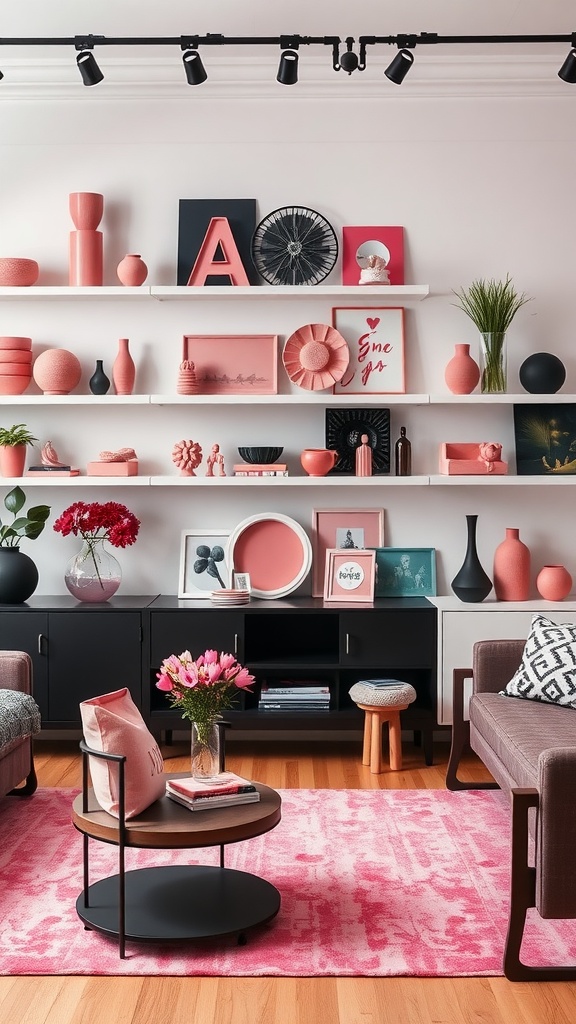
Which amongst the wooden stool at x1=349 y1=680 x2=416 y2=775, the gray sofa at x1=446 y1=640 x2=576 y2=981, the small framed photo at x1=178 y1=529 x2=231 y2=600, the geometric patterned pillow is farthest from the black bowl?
the gray sofa at x1=446 y1=640 x2=576 y2=981

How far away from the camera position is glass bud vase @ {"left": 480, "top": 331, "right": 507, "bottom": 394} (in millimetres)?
4711

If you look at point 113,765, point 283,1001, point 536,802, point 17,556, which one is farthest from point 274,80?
point 283,1001

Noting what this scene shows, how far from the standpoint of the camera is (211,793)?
281 centimetres

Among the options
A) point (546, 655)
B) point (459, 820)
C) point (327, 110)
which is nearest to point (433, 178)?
point (327, 110)

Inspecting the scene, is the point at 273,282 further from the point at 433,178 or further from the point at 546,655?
the point at 546,655

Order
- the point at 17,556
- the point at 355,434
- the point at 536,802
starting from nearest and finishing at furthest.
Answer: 1. the point at 536,802
2. the point at 17,556
3. the point at 355,434

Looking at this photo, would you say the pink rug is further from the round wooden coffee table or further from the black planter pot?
the black planter pot

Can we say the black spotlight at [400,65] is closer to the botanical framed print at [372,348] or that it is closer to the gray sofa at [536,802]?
the botanical framed print at [372,348]

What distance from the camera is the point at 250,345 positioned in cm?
489

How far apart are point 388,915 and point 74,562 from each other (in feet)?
7.96

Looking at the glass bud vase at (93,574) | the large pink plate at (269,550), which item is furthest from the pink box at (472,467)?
the glass bud vase at (93,574)

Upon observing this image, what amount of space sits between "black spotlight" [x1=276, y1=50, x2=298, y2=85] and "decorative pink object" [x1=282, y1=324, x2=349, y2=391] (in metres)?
1.19

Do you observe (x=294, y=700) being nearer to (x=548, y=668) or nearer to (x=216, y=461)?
(x=216, y=461)

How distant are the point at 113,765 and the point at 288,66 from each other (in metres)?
2.73
